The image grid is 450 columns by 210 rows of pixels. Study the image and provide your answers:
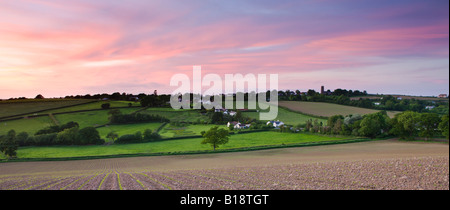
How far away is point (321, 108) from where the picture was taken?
46500 mm

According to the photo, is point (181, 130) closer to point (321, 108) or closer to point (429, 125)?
point (321, 108)

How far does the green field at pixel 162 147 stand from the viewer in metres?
26.0

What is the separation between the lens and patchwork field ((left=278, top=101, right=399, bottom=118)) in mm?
41750

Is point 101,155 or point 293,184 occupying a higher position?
point 293,184

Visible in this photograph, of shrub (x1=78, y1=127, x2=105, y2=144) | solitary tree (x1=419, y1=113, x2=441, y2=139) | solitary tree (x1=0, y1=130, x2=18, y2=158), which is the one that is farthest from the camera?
shrub (x1=78, y1=127, x2=105, y2=144)

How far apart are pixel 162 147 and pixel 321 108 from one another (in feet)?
105

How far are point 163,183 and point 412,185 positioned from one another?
30.2 ft

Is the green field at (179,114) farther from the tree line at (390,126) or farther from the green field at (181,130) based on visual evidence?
the tree line at (390,126)

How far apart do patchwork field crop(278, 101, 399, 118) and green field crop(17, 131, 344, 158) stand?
504 inches

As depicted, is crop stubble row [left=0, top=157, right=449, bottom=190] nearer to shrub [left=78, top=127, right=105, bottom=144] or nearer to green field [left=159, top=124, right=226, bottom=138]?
shrub [left=78, top=127, right=105, bottom=144]

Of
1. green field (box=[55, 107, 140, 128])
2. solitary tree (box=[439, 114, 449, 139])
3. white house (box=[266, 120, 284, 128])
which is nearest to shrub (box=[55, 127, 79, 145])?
green field (box=[55, 107, 140, 128])

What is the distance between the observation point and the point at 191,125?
125 feet

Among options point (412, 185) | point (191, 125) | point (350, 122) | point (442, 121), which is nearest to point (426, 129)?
point (442, 121)
